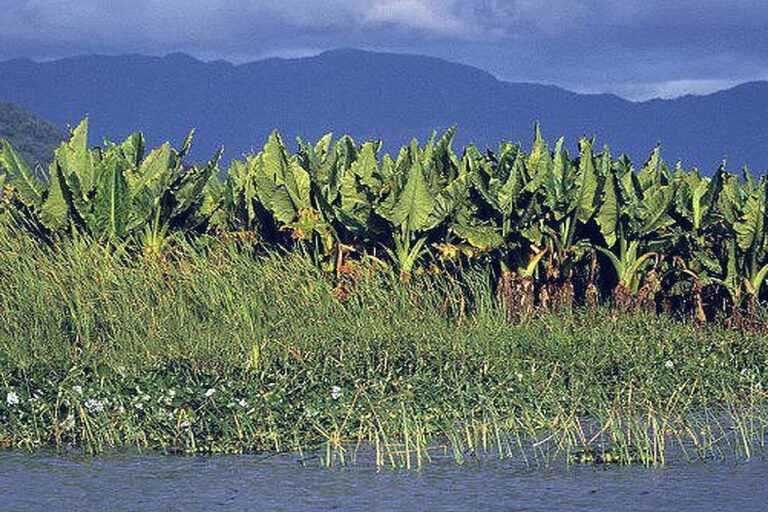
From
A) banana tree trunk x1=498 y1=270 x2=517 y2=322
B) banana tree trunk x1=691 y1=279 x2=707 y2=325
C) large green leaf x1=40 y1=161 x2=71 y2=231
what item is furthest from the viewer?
large green leaf x1=40 y1=161 x2=71 y2=231

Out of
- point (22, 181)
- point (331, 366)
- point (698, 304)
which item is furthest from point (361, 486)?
point (22, 181)

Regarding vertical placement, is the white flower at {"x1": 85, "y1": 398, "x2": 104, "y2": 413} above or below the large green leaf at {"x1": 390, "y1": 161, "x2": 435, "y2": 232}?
below

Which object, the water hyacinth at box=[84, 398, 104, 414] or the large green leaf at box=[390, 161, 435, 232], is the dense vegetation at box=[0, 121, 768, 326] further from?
the water hyacinth at box=[84, 398, 104, 414]

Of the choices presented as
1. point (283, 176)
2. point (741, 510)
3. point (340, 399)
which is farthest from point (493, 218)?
point (741, 510)

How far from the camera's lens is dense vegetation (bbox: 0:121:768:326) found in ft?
51.0

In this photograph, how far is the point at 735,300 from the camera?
1572cm

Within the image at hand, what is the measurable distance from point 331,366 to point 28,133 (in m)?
58.7

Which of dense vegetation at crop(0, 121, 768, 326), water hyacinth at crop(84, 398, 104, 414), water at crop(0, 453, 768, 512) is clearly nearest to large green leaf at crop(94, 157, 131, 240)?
dense vegetation at crop(0, 121, 768, 326)

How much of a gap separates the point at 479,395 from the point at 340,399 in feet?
3.44

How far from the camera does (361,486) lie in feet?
28.6

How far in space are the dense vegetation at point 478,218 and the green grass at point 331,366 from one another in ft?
1.44

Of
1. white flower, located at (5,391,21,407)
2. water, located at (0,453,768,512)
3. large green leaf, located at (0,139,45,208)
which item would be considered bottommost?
water, located at (0,453,768,512)

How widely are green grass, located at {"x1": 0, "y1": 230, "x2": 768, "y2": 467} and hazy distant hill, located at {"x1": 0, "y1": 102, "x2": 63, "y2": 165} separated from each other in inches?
1913

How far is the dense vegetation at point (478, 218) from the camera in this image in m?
15.5
